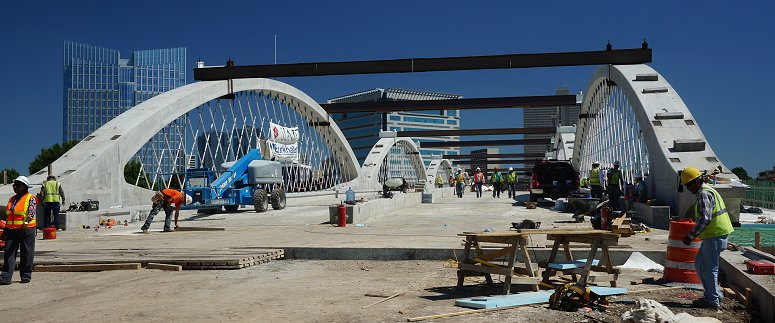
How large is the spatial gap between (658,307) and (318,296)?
3.82 m

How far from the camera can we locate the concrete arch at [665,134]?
54.6 feet

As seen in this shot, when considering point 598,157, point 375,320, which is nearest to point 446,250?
point 375,320

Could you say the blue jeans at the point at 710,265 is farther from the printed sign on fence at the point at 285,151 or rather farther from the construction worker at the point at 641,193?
the printed sign on fence at the point at 285,151

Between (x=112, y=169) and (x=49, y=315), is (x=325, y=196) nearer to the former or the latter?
(x=112, y=169)

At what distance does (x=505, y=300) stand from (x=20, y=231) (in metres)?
6.89

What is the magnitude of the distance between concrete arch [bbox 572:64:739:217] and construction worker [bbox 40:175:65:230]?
1608 centimetres

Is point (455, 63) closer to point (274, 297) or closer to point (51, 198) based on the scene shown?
point (51, 198)

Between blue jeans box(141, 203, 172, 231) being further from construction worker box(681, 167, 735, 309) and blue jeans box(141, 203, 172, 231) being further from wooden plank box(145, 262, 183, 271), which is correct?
construction worker box(681, 167, 735, 309)

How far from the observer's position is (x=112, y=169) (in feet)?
73.9

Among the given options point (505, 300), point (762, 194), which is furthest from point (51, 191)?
point (762, 194)

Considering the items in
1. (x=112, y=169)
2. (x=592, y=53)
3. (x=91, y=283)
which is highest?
(x=592, y=53)

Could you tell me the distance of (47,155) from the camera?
3086 inches

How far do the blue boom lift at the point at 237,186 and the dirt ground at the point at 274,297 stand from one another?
12257 millimetres

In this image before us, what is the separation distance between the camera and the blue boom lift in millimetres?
22609
